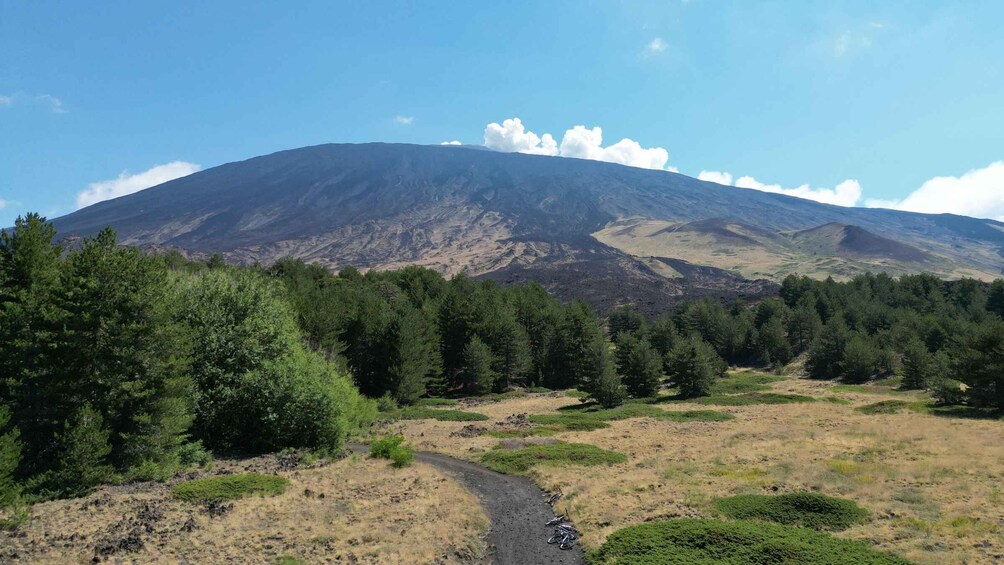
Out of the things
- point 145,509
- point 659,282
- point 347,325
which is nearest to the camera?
point 145,509

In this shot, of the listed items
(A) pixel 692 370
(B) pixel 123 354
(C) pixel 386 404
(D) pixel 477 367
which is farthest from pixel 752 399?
(B) pixel 123 354

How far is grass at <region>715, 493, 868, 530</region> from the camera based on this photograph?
17.7 m

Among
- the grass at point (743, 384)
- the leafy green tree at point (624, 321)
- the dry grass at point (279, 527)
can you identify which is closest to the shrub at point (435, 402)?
the grass at point (743, 384)

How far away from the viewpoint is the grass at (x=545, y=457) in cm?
2772

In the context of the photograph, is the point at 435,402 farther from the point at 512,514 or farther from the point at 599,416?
the point at 512,514

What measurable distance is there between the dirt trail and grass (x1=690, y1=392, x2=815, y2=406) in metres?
34.5

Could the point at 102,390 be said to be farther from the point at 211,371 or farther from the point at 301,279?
the point at 301,279

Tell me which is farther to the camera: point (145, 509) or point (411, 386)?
point (411, 386)

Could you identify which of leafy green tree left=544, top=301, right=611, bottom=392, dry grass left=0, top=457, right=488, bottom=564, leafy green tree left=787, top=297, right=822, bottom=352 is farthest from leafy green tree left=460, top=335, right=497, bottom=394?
leafy green tree left=787, top=297, right=822, bottom=352

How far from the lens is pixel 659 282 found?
6978 inches

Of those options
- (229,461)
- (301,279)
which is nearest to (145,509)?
(229,461)

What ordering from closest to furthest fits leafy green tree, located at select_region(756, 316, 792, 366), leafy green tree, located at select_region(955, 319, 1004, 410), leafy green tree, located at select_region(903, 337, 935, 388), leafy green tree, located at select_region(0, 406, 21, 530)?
1. leafy green tree, located at select_region(0, 406, 21, 530)
2. leafy green tree, located at select_region(955, 319, 1004, 410)
3. leafy green tree, located at select_region(903, 337, 935, 388)
4. leafy green tree, located at select_region(756, 316, 792, 366)

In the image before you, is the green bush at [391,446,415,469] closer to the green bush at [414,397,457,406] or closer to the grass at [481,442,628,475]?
the grass at [481,442,628,475]

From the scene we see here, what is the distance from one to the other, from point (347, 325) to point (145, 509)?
42.3 metres
